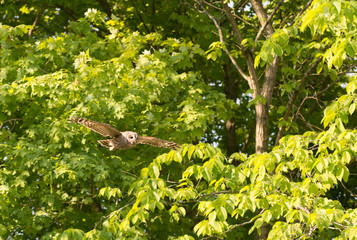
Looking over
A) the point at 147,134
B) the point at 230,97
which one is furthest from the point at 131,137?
the point at 230,97

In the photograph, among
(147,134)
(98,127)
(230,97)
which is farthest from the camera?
(230,97)

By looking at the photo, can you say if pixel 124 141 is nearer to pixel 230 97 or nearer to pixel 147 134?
pixel 147 134

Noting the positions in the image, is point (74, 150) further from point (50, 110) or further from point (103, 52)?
point (103, 52)

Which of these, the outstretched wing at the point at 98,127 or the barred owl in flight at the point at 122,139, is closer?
the outstretched wing at the point at 98,127

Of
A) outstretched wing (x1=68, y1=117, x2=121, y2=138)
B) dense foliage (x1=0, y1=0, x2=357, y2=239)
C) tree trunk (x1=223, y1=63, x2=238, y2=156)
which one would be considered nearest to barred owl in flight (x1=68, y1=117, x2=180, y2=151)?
outstretched wing (x1=68, y1=117, x2=121, y2=138)

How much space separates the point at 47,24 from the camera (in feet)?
46.4

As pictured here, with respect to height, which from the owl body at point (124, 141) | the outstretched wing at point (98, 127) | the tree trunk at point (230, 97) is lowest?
the tree trunk at point (230, 97)

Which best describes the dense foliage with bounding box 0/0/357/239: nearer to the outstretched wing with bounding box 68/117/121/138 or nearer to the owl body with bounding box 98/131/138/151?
the owl body with bounding box 98/131/138/151

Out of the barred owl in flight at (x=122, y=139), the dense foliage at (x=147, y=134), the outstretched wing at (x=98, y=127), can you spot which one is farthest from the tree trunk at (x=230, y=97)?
the outstretched wing at (x=98, y=127)

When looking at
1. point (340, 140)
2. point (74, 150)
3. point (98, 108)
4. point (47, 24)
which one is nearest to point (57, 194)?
point (74, 150)

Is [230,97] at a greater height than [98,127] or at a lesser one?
lesser

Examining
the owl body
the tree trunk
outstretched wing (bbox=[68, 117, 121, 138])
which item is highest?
outstretched wing (bbox=[68, 117, 121, 138])

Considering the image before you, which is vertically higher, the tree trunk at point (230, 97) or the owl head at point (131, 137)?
the owl head at point (131, 137)

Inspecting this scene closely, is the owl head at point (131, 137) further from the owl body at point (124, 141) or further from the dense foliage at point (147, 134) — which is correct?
the dense foliage at point (147, 134)
